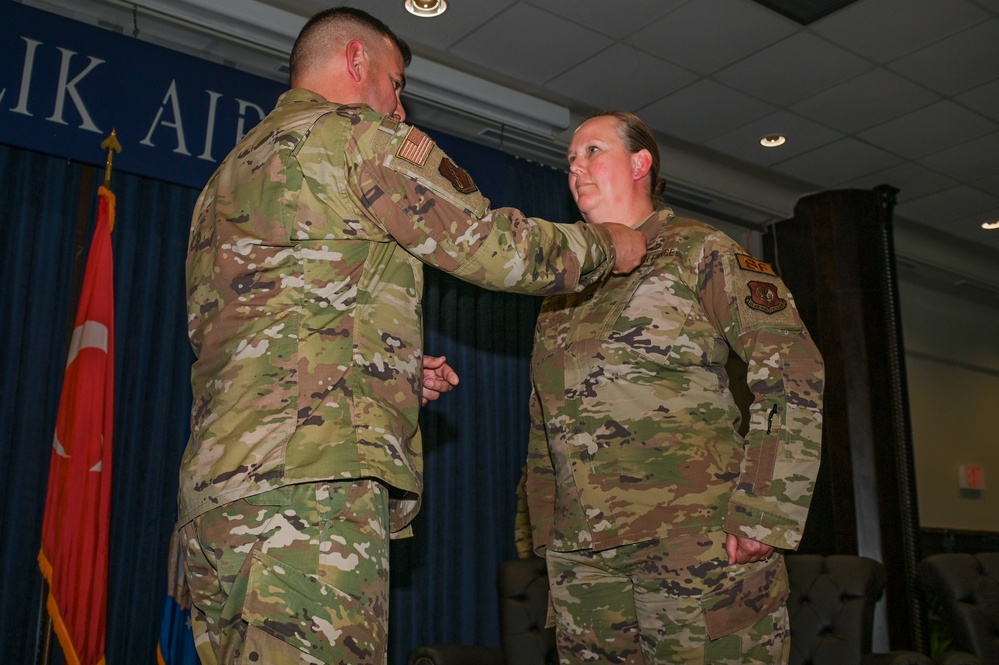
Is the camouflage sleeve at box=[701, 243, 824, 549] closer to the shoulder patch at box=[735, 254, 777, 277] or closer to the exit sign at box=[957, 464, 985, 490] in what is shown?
the shoulder patch at box=[735, 254, 777, 277]

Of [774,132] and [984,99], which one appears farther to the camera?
[774,132]

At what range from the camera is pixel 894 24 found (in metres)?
4.35

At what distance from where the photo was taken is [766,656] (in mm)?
1761

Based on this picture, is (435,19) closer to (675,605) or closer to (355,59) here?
(355,59)

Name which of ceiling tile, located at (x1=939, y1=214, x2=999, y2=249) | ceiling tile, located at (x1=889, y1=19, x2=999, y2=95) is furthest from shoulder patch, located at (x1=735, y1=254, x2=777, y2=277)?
ceiling tile, located at (x1=939, y1=214, x2=999, y2=249)

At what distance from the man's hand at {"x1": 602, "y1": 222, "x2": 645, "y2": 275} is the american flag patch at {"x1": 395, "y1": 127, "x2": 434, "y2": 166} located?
46 cm

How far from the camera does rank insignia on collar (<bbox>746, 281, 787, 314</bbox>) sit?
6.25ft

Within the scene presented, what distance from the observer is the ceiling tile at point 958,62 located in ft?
14.8

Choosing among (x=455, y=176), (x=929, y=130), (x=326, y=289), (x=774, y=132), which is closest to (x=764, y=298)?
(x=455, y=176)

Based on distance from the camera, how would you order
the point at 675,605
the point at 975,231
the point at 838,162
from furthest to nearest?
the point at 975,231 < the point at 838,162 < the point at 675,605

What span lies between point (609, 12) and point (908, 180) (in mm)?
3093

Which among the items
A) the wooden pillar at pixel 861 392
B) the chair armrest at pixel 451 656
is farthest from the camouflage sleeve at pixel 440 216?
the wooden pillar at pixel 861 392

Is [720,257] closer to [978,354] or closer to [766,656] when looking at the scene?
[766,656]

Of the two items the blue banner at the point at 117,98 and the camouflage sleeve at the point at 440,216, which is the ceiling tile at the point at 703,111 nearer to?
the blue banner at the point at 117,98
